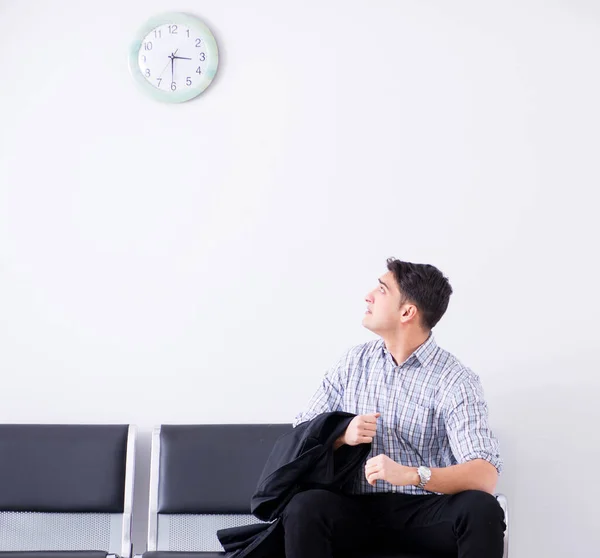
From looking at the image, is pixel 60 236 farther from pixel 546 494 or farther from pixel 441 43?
pixel 546 494

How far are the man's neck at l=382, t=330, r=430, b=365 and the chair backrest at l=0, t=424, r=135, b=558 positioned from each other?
2.89ft

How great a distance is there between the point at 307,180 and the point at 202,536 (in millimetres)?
1204

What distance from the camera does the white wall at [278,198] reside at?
2.84 meters

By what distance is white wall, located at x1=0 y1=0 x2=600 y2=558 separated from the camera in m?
2.84

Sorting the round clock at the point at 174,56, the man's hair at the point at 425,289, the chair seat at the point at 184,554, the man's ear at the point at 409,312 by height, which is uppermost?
the round clock at the point at 174,56

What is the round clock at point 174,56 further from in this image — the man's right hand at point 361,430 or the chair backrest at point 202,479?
the man's right hand at point 361,430

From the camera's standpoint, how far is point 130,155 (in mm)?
2887

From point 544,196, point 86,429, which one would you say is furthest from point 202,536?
point 544,196

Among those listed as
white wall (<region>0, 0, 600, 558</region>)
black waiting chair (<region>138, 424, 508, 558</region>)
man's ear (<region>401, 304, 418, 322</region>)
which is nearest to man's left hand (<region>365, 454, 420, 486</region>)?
man's ear (<region>401, 304, 418, 322</region>)

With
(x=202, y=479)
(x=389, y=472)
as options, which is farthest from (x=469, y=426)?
(x=202, y=479)

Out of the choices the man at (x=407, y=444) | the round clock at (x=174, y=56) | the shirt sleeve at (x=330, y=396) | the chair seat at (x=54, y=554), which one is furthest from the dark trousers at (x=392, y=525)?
the round clock at (x=174, y=56)

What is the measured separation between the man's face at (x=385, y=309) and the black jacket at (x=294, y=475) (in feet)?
0.91

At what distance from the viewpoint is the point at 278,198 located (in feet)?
9.43

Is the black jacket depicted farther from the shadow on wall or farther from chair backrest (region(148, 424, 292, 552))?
the shadow on wall
